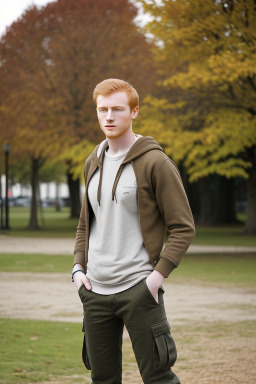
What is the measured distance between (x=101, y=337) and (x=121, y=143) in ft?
3.10

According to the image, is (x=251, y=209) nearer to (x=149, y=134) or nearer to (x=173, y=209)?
(x=149, y=134)

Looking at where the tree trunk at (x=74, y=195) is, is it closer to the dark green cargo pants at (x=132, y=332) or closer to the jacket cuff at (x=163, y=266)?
the dark green cargo pants at (x=132, y=332)

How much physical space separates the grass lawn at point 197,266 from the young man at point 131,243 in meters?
10.1

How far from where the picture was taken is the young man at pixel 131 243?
11.1 ft

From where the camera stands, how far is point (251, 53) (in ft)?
→ 41.5

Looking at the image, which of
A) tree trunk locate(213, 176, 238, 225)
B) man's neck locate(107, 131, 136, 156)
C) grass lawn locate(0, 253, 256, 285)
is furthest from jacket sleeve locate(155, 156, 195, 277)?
tree trunk locate(213, 176, 238, 225)

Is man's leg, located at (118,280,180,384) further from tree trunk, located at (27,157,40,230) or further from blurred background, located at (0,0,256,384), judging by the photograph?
tree trunk, located at (27,157,40,230)

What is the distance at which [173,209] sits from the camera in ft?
11.1

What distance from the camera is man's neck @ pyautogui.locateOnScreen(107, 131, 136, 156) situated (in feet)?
11.6

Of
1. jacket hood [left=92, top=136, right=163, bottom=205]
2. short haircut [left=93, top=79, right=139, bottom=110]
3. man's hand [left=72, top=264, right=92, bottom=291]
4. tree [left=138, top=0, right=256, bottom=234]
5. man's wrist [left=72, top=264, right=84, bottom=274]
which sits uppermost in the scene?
tree [left=138, top=0, right=256, bottom=234]

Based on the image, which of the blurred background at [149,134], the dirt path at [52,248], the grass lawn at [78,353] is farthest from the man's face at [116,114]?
the dirt path at [52,248]

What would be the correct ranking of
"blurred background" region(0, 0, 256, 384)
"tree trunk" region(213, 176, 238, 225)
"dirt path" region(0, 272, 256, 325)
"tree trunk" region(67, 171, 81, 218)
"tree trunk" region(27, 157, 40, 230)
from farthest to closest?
1. "tree trunk" region(67, 171, 81, 218)
2. "tree trunk" region(213, 176, 238, 225)
3. "tree trunk" region(27, 157, 40, 230)
4. "dirt path" region(0, 272, 256, 325)
5. "blurred background" region(0, 0, 256, 384)

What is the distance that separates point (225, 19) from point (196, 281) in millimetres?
4750

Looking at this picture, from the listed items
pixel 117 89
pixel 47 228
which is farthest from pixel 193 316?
pixel 47 228
